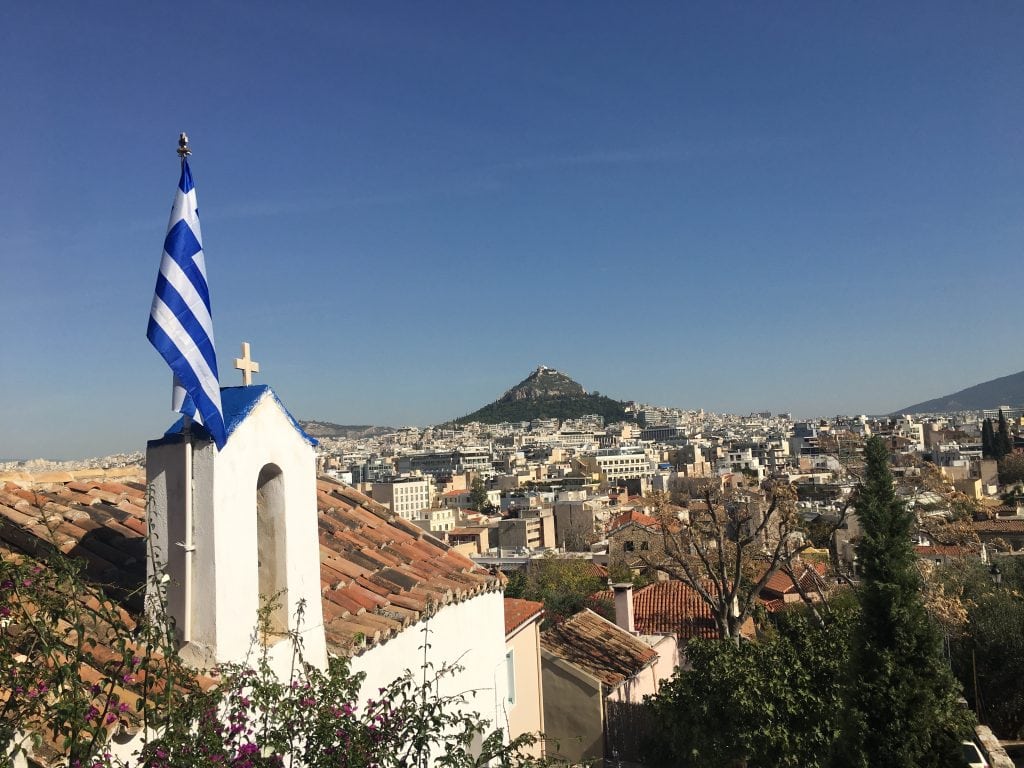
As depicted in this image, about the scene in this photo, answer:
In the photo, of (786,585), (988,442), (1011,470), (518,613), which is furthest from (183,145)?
(988,442)

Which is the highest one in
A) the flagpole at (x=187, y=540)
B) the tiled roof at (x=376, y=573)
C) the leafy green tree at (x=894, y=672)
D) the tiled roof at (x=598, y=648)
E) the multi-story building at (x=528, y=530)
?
the flagpole at (x=187, y=540)

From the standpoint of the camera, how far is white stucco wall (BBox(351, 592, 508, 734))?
5.86m

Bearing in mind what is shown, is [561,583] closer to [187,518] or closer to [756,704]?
[756,704]

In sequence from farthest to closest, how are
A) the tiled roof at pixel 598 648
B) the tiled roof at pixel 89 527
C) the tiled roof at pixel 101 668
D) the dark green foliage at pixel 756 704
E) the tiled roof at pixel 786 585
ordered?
the tiled roof at pixel 786 585 < the tiled roof at pixel 598 648 < the dark green foliage at pixel 756 704 < the tiled roof at pixel 89 527 < the tiled roof at pixel 101 668

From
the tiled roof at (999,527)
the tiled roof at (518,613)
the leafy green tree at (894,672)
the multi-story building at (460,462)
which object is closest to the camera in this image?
the leafy green tree at (894,672)

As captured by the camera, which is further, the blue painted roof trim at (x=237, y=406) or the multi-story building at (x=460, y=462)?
the multi-story building at (x=460, y=462)

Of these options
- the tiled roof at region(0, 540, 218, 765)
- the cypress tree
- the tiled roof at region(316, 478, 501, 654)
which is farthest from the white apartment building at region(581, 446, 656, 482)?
the tiled roof at region(0, 540, 218, 765)

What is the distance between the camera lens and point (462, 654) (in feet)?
24.0

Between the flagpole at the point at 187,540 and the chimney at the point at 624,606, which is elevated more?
the flagpole at the point at 187,540

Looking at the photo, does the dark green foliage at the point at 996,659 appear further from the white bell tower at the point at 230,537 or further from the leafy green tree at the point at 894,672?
the white bell tower at the point at 230,537

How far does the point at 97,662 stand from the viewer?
12.6 feet

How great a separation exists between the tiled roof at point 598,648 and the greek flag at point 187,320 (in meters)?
10.7

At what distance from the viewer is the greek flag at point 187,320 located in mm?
4133

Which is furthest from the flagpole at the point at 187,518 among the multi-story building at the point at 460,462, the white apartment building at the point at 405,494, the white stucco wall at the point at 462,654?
the multi-story building at the point at 460,462
